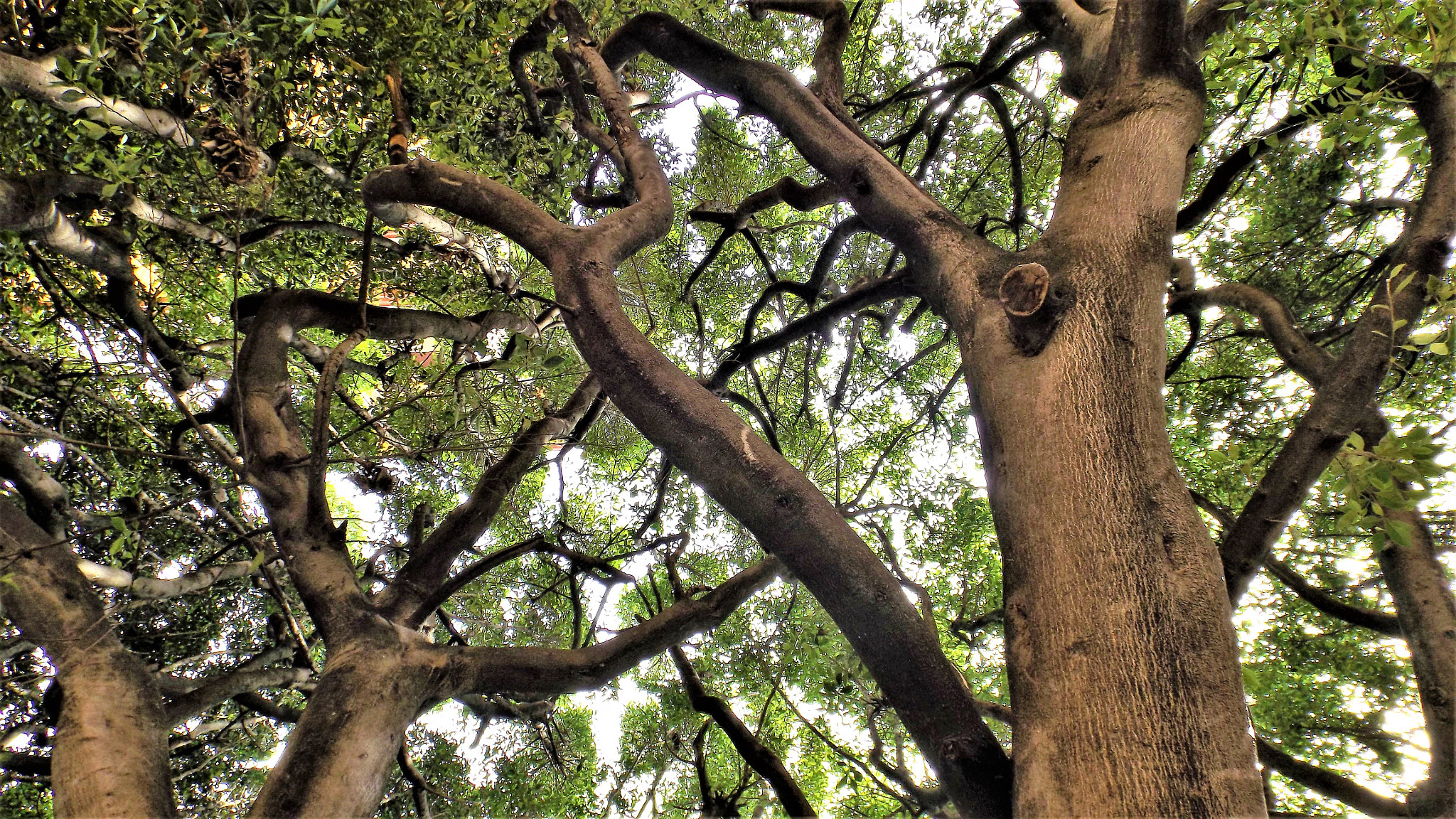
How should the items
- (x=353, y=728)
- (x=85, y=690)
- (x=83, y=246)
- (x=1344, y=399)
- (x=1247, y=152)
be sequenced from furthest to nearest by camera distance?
(x=83, y=246) < (x=1247, y=152) < (x=85, y=690) < (x=353, y=728) < (x=1344, y=399)

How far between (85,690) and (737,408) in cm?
531

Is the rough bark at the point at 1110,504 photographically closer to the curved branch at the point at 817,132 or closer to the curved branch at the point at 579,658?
the curved branch at the point at 817,132

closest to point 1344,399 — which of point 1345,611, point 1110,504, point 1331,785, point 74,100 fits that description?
point 1110,504

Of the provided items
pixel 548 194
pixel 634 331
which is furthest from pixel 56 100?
pixel 634 331

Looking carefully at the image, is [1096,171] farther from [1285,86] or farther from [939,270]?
[1285,86]

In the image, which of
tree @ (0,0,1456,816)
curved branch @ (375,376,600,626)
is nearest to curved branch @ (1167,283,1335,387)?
tree @ (0,0,1456,816)

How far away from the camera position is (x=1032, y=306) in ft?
6.37

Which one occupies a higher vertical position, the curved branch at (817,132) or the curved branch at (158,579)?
the curved branch at (817,132)

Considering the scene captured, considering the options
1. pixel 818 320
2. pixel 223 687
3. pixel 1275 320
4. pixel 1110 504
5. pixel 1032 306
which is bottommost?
pixel 223 687

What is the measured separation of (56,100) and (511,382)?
232cm

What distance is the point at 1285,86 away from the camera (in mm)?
4672

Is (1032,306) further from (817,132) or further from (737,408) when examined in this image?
(737,408)

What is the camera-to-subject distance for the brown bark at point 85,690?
2039mm

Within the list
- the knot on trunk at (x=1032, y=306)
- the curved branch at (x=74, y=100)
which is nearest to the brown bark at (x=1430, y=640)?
the knot on trunk at (x=1032, y=306)
